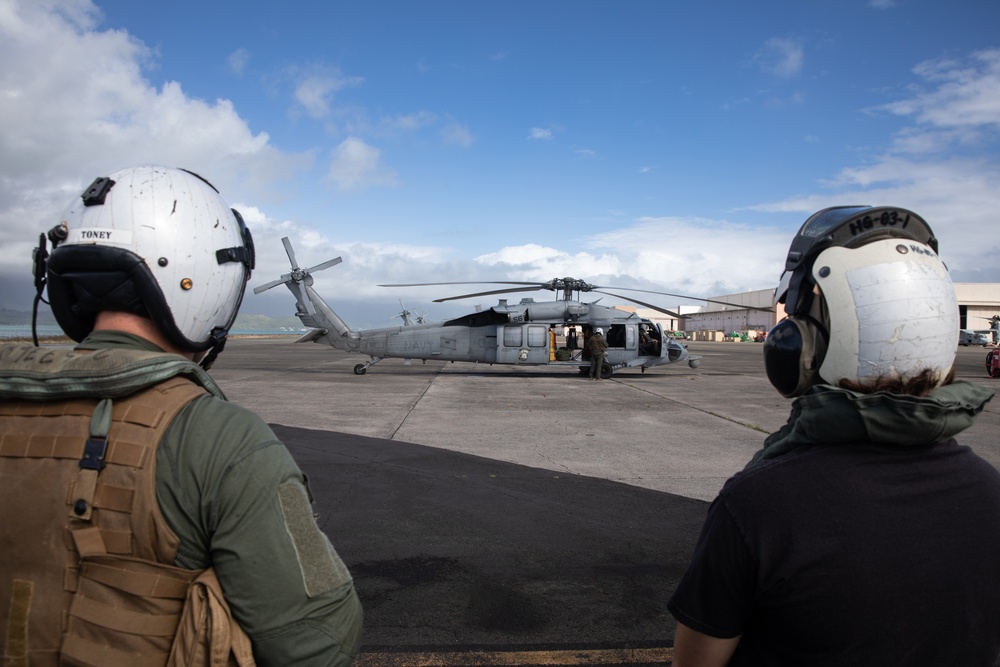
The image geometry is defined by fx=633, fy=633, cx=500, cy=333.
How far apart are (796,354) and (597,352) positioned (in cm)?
1718

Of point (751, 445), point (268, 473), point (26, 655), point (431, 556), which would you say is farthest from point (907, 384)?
point (751, 445)

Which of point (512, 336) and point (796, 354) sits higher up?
Answer: point (512, 336)

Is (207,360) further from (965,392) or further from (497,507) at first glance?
(497,507)

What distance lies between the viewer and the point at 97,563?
119 cm


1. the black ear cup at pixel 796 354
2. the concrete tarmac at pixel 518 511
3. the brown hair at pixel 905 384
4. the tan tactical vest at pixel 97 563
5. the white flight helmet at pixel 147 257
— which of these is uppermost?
the white flight helmet at pixel 147 257

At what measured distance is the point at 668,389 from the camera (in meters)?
15.9

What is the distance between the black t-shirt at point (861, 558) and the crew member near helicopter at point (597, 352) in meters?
17.4

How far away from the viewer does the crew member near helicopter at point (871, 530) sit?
1291 millimetres

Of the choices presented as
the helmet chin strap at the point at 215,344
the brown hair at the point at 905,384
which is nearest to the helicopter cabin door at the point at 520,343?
the helmet chin strap at the point at 215,344

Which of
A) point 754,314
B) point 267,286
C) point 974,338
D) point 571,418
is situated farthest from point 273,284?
point 754,314

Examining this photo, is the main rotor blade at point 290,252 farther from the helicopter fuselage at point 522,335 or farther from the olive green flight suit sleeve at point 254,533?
the olive green flight suit sleeve at point 254,533

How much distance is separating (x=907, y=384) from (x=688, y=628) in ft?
2.49

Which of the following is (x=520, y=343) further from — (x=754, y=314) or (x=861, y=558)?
(x=754, y=314)

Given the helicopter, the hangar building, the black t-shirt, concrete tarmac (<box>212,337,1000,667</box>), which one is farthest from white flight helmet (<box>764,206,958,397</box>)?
the hangar building
